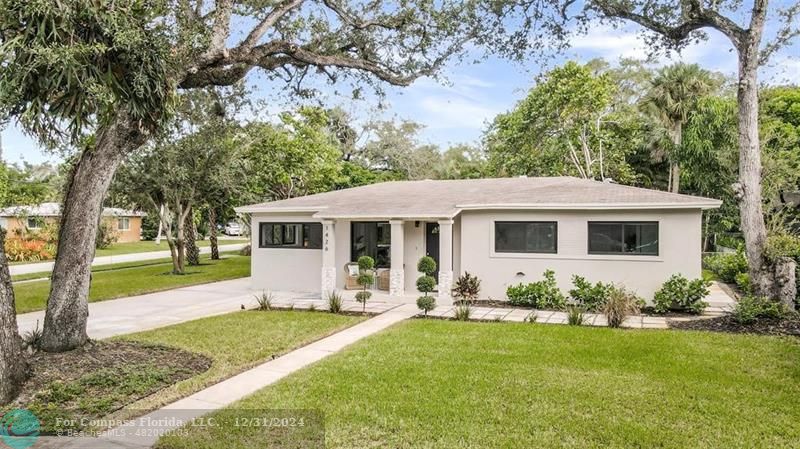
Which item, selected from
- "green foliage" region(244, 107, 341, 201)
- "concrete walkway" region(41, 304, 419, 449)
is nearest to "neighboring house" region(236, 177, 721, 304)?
"concrete walkway" region(41, 304, 419, 449)

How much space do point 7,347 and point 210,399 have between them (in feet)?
8.38

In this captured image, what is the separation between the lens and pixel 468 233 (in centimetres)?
1474

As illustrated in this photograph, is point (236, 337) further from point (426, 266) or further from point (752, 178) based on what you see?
point (752, 178)

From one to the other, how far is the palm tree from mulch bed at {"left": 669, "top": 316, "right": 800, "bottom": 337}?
20.8 meters

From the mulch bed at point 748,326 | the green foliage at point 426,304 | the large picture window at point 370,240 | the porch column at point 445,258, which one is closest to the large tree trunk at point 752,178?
the mulch bed at point 748,326

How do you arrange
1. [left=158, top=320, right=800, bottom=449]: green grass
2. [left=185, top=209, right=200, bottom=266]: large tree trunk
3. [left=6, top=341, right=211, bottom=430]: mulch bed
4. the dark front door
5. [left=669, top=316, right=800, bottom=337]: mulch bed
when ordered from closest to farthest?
[left=158, top=320, right=800, bottom=449]: green grass < [left=6, top=341, right=211, bottom=430]: mulch bed < [left=669, top=316, right=800, bottom=337]: mulch bed < the dark front door < [left=185, top=209, right=200, bottom=266]: large tree trunk

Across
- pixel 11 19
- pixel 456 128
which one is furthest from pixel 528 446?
pixel 456 128

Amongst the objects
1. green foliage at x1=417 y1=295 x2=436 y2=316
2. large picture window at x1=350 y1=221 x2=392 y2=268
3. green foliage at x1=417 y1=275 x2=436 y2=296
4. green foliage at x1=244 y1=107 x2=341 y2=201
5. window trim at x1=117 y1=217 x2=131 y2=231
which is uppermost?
green foliage at x1=244 y1=107 x2=341 y2=201

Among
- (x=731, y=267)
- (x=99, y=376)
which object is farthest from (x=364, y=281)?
(x=731, y=267)

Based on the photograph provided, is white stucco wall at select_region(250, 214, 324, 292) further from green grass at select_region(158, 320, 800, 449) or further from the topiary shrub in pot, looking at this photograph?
green grass at select_region(158, 320, 800, 449)

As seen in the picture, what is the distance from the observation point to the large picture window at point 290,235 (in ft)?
55.4

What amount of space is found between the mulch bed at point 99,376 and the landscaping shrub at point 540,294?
8.33 m

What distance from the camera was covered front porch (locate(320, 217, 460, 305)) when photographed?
1409cm

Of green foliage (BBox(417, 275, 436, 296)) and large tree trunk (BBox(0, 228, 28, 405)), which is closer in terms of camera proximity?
large tree trunk (BBox(0, 228, 28, 405))
